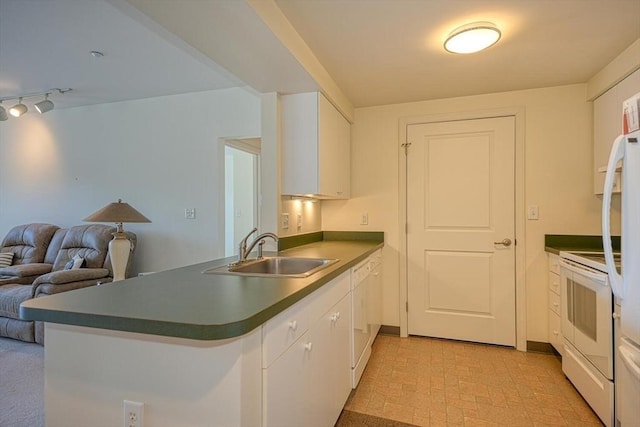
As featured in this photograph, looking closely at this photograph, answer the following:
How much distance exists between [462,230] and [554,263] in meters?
0.72

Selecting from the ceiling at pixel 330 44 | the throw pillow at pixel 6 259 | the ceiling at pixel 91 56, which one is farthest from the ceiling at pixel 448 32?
the throw pillow at pixel 6 259

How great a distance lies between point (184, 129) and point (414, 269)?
2.84 meters

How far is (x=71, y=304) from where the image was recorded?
1.01 m

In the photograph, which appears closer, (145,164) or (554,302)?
(554,302)

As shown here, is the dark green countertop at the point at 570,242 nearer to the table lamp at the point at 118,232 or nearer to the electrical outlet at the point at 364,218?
the electrical outlet at the point at 364,218

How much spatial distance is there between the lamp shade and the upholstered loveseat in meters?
0.73

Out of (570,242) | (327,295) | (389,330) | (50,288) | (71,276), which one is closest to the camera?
(327,295)

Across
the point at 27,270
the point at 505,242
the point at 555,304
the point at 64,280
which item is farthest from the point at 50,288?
the point at 555,304

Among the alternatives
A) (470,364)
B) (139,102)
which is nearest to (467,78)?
(470,364)

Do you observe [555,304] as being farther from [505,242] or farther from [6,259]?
[6,259]

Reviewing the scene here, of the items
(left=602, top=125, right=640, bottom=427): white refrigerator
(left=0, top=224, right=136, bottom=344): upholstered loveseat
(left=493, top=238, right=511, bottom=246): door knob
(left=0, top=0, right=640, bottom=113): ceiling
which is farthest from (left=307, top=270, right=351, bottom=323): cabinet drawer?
(left=0, top=224, right=136, bottom=344): upholstered loveseat

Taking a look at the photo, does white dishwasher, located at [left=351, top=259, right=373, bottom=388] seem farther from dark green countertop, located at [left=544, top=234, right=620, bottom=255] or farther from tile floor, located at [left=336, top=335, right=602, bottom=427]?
dark green countertop, located at [left=544, top=234, right=620, bottom=255]

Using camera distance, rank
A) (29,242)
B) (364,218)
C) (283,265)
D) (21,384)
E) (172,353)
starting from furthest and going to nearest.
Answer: (29,242), (364,218), (21,384), (283,265), (172,353)

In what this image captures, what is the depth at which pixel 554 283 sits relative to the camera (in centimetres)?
258
